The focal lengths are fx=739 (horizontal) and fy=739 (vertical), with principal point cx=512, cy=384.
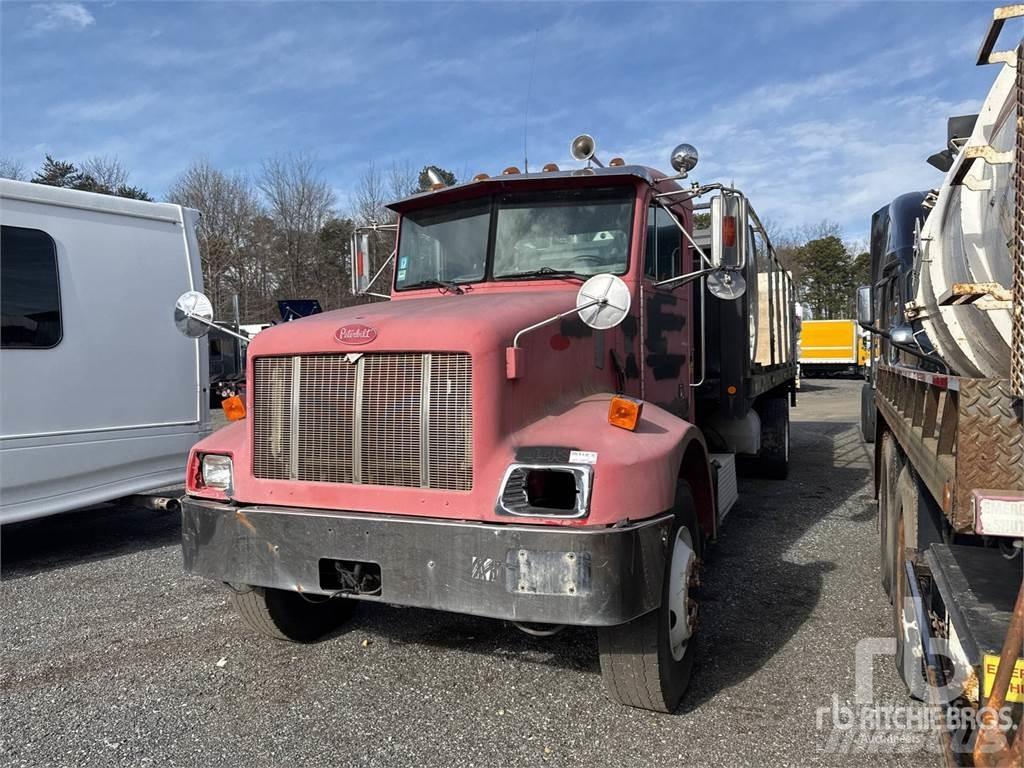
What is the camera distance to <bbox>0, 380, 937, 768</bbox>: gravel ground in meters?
3.08

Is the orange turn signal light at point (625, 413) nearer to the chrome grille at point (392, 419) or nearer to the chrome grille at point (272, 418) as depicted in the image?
the chrome grille at point (392, 419)

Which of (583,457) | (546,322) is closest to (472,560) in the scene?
(583,457)

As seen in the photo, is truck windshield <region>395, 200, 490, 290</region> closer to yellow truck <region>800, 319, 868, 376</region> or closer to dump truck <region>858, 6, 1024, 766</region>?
dump truck <region>858, 6, 1024, 766</region>

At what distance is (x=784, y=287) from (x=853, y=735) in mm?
8128

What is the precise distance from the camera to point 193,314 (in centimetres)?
430

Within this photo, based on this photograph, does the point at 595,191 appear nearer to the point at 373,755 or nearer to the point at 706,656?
the point at 706,656

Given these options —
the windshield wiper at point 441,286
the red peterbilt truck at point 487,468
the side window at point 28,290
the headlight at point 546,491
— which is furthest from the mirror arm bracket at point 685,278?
the side window at point 28,290

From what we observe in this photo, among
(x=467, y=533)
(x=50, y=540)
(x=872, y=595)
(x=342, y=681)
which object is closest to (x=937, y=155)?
(x=872, y=595)

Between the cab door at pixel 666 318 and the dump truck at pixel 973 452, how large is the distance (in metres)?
1.44

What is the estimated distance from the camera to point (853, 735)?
315 centimetres

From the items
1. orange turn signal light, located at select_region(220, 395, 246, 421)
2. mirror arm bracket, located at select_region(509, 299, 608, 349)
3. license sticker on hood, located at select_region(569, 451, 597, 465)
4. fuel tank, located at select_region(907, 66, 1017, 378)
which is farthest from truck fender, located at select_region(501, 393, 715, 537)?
A: orange turn signal light, located at select_region(220, 395, 246, 421)

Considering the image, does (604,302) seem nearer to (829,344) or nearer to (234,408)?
(234,408)

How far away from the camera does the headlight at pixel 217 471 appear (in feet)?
12.0

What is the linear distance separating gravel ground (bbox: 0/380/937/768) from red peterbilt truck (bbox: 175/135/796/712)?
277mm
